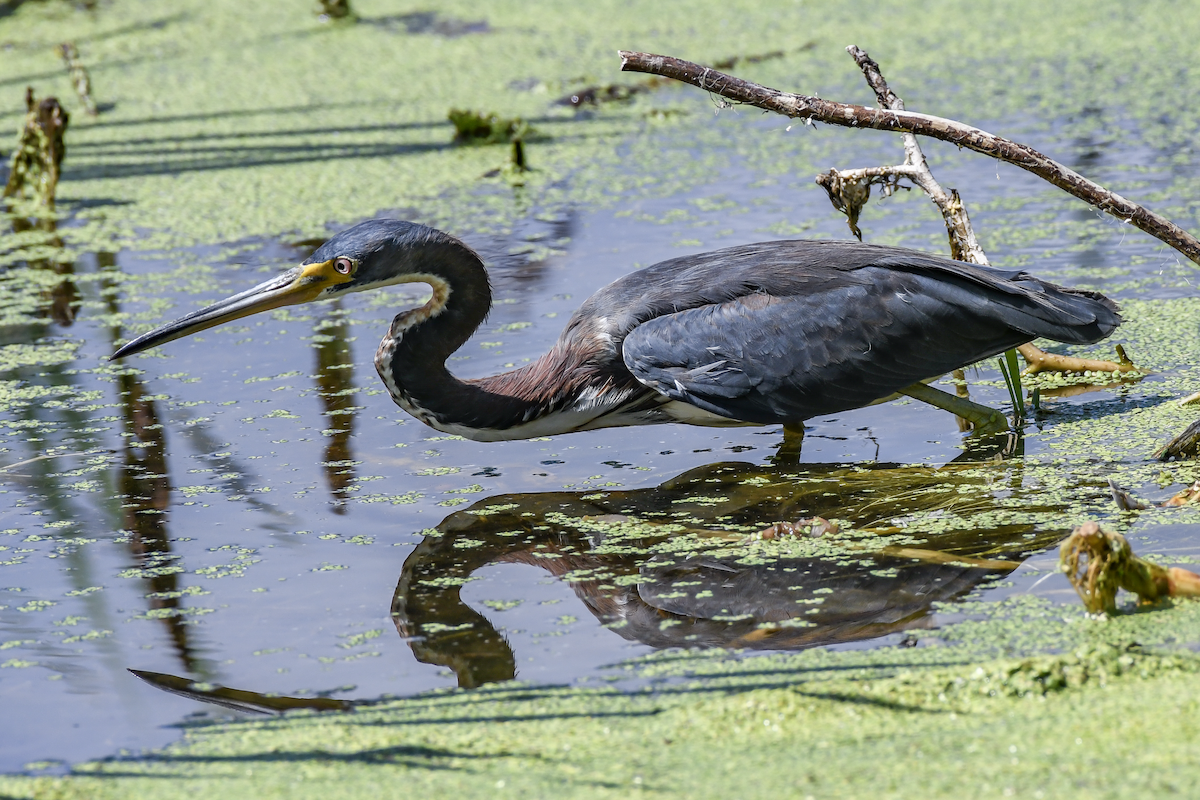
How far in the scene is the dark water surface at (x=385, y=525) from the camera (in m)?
3.17

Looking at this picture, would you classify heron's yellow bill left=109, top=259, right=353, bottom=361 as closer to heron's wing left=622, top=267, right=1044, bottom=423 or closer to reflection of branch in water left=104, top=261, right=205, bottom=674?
reflection of branch in water left=104, top=261, right=205, bottom=674

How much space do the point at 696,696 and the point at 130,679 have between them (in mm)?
1340

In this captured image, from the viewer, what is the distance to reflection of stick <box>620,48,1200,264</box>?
3535 mm

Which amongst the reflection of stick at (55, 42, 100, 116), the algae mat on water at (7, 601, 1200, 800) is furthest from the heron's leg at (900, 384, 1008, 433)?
the reflection of stick at (55, 42, 100, 116)

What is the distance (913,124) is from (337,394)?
8.53 feet

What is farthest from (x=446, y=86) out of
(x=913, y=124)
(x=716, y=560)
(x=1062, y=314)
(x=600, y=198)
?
(x=716, y=560)

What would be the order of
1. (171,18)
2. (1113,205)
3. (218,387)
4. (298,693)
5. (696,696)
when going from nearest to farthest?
1. (696,696)
2. (298,693)
3. (1113,205)
4. (218,387)
5. (171,18)

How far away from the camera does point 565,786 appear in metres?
2.47

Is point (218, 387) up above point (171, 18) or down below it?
below

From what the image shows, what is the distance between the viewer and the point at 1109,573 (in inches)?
115

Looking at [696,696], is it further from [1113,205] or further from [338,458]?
[338,458]

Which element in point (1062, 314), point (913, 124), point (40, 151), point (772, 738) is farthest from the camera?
point (40, 151)

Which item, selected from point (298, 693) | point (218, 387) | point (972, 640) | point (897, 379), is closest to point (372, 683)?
point (298, 693)

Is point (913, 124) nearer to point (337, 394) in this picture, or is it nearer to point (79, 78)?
point (337, 394)
